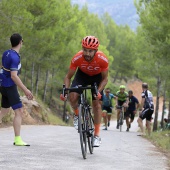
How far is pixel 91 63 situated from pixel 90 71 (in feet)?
0.60

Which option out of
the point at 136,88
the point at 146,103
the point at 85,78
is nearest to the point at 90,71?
the point at 85,78

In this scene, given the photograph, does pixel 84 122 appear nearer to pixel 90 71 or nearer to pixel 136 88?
pixel 90 71

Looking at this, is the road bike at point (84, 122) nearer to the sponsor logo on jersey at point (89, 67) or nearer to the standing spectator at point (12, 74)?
the sponsor logo on jersey at point (89, 67)

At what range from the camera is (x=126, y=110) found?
730 inches

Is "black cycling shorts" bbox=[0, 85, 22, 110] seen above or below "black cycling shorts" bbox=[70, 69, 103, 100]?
below

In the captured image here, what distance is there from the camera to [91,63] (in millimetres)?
7203

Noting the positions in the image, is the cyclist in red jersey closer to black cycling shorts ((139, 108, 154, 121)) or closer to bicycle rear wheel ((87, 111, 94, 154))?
bicycle rear wheel ((87, 111, 94, 154))

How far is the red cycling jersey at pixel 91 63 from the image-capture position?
23.5ft

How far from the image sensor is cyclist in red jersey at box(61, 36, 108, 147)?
22.9 ft

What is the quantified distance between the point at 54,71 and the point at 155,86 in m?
8.48

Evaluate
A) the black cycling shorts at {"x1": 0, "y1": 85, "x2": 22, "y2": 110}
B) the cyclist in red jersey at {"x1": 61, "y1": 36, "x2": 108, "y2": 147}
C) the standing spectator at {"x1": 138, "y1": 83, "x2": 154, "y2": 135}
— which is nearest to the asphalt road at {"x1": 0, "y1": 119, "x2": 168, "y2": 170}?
the cyclist in red jersey at {"x1": 61, "y1": 36, "x2": 108, "y2": 147}

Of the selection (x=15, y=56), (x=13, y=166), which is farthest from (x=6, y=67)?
(x=13, y=166)

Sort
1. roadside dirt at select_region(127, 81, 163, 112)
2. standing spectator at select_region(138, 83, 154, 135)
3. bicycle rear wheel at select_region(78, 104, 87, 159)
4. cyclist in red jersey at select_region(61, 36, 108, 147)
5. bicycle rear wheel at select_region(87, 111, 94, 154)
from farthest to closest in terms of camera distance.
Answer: roadside dirt at select_region(127, 81, 163, 112) < standing spectator at select_region(138, 83, 154, 135) < bicycle rear wheel at select_region(87, 111, 94, 154) < cyclist in red jersey at select_region(61, 36, 108, 147) < bicycle rear wheel at select_region(78, 104, 87, 159)

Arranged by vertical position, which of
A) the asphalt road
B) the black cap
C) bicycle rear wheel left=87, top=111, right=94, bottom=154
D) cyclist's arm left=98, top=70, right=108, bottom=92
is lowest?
the asphalt road
